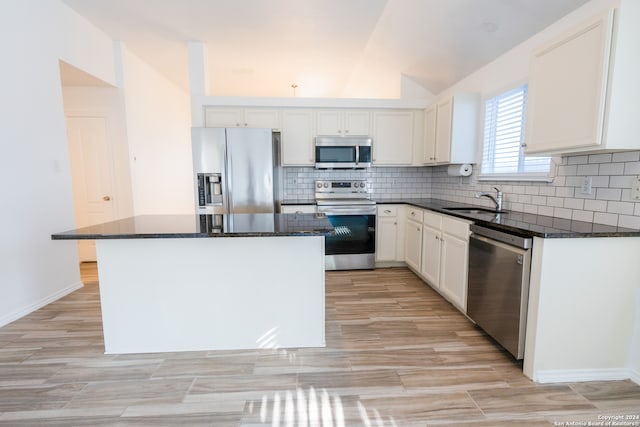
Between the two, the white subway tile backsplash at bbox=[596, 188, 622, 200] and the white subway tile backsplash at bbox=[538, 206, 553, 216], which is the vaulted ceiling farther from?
the white subway tile backsplash at bbox=[538, 206, 553, 216]

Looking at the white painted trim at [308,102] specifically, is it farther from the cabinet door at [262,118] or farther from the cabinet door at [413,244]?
the cabinet door at [413,244]

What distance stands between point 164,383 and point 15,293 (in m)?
1.96

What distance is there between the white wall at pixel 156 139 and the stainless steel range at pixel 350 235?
9.25ft

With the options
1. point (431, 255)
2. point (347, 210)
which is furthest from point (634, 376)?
point (347, 210)

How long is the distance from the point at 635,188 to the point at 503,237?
2.50 ft

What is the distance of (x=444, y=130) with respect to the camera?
3.49 metres

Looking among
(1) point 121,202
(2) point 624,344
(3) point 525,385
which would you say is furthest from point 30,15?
(2) point 624,344

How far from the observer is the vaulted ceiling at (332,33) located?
2.64 meters

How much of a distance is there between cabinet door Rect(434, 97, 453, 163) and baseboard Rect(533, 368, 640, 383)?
225 centimetres

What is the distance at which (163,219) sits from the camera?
225 cm

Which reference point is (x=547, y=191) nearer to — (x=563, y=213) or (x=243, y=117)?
(x=563, y=213)

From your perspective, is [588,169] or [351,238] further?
[351,238]

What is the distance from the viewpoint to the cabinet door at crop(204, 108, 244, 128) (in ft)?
12.8

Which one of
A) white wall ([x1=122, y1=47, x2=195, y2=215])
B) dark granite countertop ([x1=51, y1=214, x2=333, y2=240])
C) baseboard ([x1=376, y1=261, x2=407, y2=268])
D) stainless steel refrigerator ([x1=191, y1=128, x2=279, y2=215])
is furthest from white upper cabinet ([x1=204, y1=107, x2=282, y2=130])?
baseboard ([x1=376, y1=261, x2=407, y2=268])
